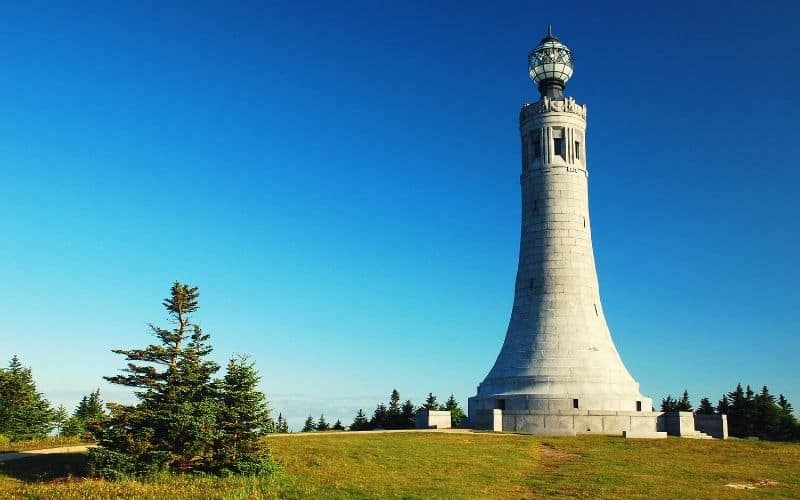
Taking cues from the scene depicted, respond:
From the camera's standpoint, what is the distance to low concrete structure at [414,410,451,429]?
48.1m

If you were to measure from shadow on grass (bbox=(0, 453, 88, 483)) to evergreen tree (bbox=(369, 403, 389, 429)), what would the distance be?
3861cm

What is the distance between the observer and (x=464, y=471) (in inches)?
1043

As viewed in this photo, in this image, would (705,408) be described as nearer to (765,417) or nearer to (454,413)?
(765,417)

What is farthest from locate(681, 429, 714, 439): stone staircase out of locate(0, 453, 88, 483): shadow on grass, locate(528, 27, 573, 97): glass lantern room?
locate(0, 453, 88, 483): shadow on grass

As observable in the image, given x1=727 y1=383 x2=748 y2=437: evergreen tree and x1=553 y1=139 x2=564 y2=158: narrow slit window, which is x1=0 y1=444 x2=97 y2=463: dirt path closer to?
x1=553 y1=139 x2=564 y2=158: narrow slit window

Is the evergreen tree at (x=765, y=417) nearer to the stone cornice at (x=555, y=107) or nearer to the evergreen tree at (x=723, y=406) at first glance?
the evergreen tree at (x=723, y=406)

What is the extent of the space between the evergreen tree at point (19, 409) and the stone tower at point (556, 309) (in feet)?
108

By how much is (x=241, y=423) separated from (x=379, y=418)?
4425 centimetres

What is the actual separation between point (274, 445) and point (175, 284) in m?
9.79

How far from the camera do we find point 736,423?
62844mm

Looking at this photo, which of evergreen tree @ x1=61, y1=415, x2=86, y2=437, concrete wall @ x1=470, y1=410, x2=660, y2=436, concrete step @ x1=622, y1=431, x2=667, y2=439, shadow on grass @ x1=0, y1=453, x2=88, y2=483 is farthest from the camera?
→ evergreen tree @ x1=61, y1=415, x2=86, y2=437

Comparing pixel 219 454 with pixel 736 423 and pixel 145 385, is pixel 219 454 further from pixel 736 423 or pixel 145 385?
pixel 736 423

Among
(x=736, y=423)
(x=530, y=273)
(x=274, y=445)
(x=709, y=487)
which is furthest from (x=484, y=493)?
(x=736, y=423)

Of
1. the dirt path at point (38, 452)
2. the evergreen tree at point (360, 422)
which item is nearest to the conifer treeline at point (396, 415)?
the evergreen tree at point (360, 422)
